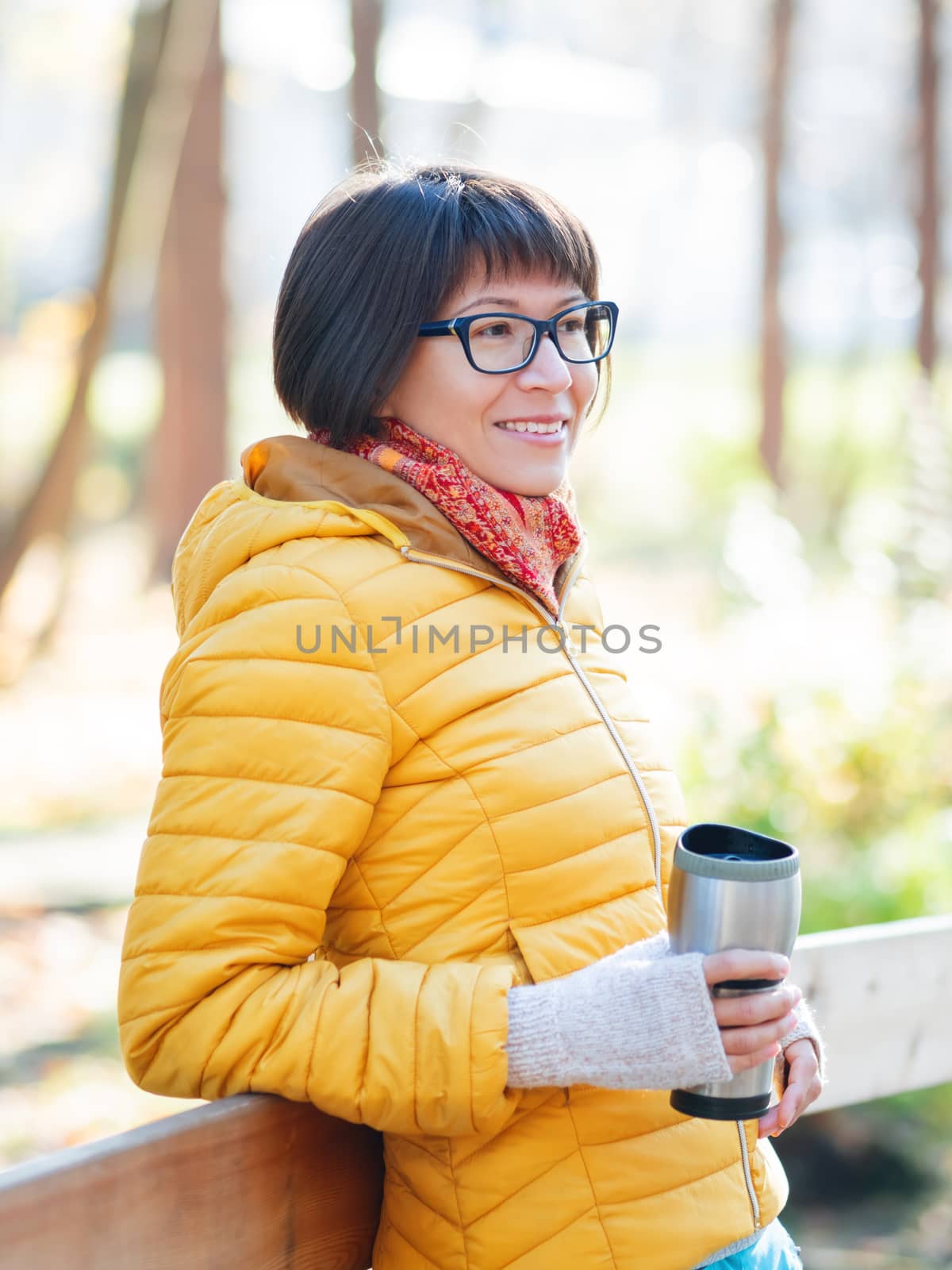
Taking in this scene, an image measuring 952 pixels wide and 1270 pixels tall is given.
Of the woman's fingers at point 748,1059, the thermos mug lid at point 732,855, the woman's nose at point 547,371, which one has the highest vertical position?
the woman's nose at point 547,371

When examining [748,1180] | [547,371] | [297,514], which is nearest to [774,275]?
[547,371]

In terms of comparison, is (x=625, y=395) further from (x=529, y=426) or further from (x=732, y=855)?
(x=732, y=855)

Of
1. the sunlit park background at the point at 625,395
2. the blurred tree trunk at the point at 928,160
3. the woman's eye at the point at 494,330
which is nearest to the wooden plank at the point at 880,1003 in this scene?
the sunlit park background at the point at 625,395

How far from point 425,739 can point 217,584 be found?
0.30 m

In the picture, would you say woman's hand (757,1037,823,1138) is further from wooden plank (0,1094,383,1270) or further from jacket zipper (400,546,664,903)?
wooden plank (0,1094,383,1270)

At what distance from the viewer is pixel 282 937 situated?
121 cm

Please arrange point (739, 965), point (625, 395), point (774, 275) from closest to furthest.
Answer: point (739, 965)
point (774, 275)
point (625, 395)

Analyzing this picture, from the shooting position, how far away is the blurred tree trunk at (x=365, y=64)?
7.41 metres

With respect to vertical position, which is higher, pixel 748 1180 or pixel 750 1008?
pixel 750 1008

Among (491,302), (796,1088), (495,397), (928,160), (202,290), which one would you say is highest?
(928,160)

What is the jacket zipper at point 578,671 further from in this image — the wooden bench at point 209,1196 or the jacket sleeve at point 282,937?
the wooden bench at point 209,1196

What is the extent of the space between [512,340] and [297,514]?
360 mm

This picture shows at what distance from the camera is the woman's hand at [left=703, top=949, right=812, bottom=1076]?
3.89ft

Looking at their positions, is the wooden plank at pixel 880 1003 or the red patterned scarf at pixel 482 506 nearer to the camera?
the red patterned scarf at pixel 482 506
